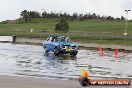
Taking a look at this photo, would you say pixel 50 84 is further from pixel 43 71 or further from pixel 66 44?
pixel 66 44

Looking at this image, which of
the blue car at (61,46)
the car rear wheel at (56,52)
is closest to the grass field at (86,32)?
the blue car at (61,46)

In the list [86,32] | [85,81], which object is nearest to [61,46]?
[85,81]

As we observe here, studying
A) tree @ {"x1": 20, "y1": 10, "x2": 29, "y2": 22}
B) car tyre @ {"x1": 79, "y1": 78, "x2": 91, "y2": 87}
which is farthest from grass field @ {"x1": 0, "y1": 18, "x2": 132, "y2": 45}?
car tyre @ {"x1": 79, "y1": 78, "x2": 91, "y2": 87}

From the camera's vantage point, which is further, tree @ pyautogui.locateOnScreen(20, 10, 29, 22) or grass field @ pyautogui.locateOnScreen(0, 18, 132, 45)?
tree @ pyautogui.locateOnScreen(20, 10, 29, 22)

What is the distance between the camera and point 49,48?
3928 cm

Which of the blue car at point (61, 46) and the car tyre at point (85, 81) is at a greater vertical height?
the car tyre at point (85, 81)

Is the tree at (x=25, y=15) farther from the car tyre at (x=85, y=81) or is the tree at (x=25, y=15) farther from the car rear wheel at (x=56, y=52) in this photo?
the car tyre at (x=85, y=81)

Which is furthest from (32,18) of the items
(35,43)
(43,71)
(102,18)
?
(43,71)

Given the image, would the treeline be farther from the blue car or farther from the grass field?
the blue car

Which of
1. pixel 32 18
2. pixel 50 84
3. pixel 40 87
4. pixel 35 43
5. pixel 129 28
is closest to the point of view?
pixel 40 87

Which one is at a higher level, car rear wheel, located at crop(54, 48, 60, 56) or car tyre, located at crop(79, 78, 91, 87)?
car tyre, located at crop(79, 78, 91, 87)

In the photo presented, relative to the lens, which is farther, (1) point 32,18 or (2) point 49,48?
(1) point 32,18

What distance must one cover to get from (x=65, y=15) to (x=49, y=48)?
422ft

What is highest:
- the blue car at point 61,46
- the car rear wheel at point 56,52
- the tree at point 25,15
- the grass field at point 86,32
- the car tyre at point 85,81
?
the tree at point 25,15
